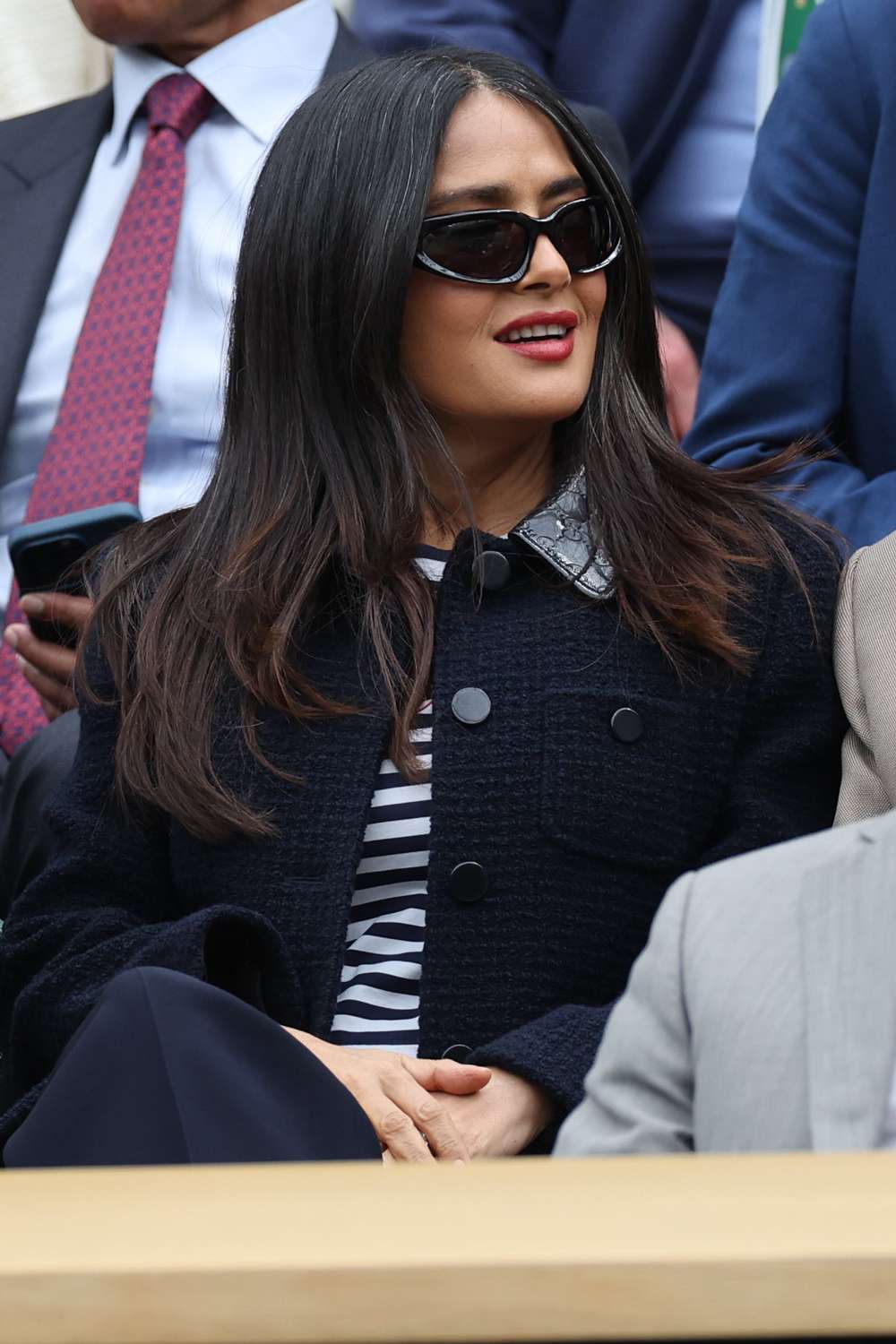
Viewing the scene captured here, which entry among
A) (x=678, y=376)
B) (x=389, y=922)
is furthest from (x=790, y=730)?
(x=678, y=376)

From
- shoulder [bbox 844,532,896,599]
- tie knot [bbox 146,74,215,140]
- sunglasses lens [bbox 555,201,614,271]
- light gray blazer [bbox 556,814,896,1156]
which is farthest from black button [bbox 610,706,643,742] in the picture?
tie knot [bbox 146,74,215,140]

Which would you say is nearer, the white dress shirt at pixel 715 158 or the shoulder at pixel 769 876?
the shoulder at pixel 769 876

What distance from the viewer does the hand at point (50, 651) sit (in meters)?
2.60

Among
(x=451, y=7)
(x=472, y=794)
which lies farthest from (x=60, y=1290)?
(x=451, y=7)

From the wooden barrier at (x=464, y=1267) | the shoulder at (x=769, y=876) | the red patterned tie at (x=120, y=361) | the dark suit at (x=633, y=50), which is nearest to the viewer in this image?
the wooden barrier at (x=464, y=1267)

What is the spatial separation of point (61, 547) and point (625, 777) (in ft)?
2.78

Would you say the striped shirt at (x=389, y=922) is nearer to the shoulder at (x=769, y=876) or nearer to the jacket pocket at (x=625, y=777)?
the jacket pocket at (x=625, y=777)

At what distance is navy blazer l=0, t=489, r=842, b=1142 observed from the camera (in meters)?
2.07

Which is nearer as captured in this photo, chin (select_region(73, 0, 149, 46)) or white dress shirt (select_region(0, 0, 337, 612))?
white dress shirt (select_region(0, 0, 337, 612))

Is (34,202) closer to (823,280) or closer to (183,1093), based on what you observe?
(823,280)

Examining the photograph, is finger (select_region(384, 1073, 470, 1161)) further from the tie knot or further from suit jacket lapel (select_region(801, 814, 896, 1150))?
the tie knot

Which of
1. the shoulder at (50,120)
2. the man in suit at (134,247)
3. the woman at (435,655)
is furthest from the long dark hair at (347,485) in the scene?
the shoulder at (50,120)

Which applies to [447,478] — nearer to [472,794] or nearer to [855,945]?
[472,794]

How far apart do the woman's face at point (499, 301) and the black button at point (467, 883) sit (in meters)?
0.50
